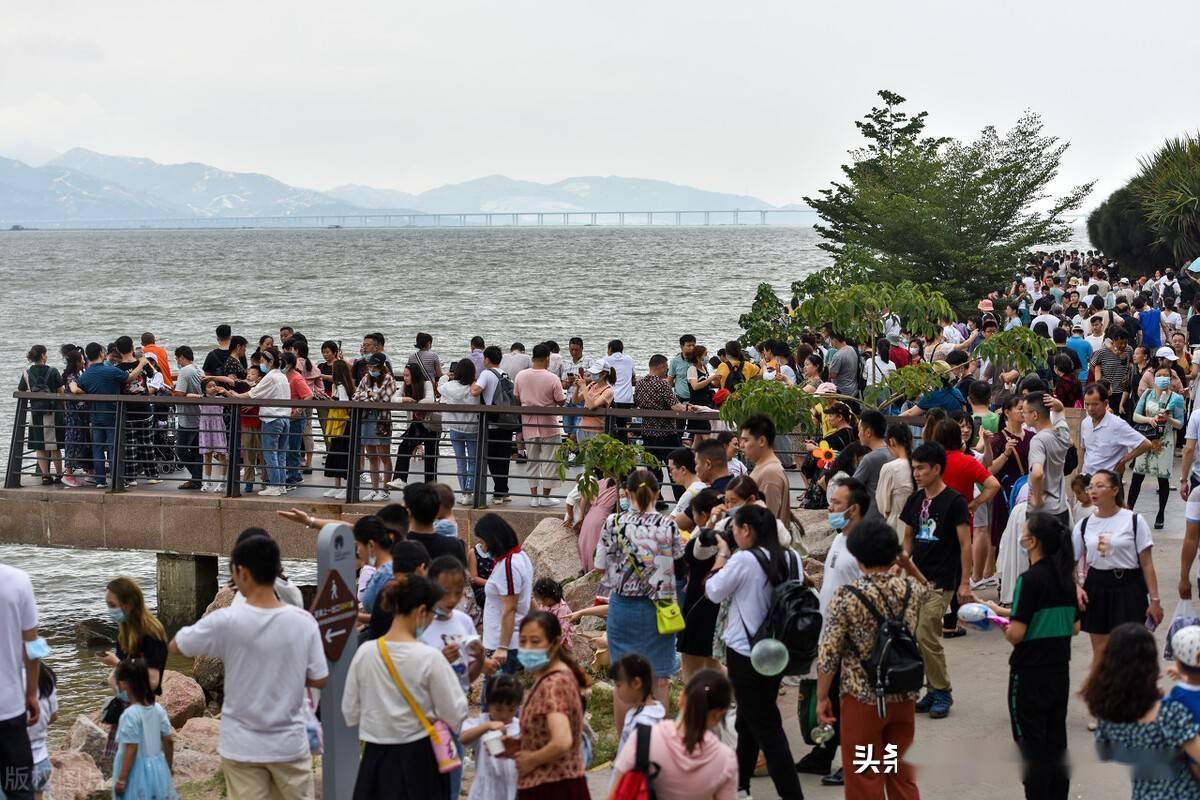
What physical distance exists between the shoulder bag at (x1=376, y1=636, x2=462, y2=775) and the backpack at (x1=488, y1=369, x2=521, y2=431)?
816 centimetres

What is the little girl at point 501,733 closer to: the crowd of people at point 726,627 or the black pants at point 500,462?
the crowd of people at point 726,627

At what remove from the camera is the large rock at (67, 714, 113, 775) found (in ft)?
31.9

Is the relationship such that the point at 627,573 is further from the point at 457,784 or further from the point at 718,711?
the point at 718,711

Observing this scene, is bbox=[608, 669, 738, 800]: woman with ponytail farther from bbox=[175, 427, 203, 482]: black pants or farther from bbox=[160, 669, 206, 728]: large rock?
bbox=[175, 427, 203, 482]: black pants

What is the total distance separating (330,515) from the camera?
46.6 feet

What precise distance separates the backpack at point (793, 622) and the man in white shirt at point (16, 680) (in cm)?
346

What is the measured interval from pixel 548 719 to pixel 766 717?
158cm

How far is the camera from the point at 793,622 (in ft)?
23.5

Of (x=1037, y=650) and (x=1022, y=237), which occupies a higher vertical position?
(x=1022, y=237)

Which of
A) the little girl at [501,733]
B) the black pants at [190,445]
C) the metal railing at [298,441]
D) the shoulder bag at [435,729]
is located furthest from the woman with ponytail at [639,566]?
the black pants at [190,445]

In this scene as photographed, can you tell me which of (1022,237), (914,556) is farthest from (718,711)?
(1022,237)

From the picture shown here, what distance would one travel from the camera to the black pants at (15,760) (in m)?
6.53

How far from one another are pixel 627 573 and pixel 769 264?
126328 mm

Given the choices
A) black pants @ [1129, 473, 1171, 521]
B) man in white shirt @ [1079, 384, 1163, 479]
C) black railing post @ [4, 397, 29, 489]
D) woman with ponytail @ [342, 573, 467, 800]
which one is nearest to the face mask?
woman with ponytail @ [342, 573, 467, 800]
